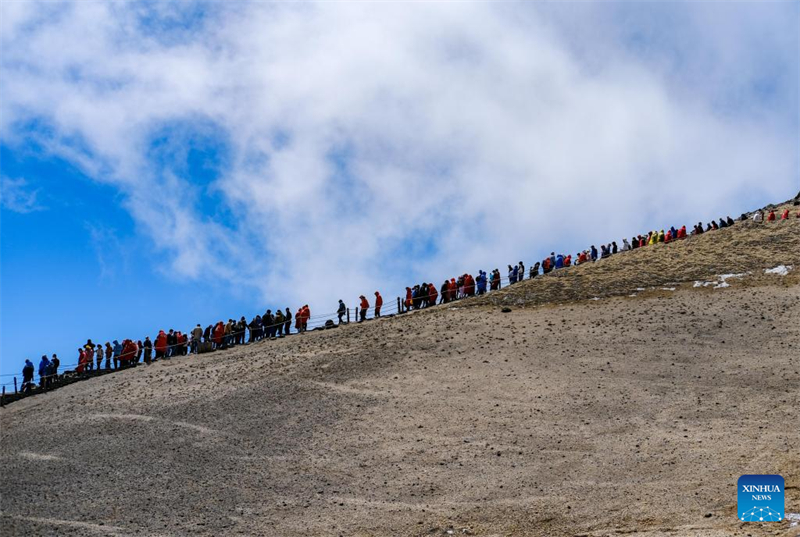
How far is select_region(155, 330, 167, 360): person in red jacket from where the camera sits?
48.0 m

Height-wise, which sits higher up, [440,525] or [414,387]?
[414,387]

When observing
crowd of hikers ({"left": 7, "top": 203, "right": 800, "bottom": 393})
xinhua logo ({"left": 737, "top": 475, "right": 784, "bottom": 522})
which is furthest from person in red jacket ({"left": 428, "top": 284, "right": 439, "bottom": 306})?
xinhua logo ({"left": 737, "top": 475, "right": 784, "bottom": 522})

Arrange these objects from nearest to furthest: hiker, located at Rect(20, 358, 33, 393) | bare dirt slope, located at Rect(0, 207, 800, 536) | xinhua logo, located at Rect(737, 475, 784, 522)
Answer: xinhua logo, located at Rect(737, 475, 784, 522)
bare dirt slope, located at Rect(0, 207, 800, 536)
hiker, located at Rect(20, 358, 33, 393)

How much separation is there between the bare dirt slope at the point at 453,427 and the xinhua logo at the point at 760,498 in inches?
13.3

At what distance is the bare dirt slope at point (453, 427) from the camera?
1168 inches

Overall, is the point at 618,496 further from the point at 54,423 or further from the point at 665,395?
the point at 54,423

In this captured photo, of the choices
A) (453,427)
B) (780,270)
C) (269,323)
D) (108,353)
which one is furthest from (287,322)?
(780,270)

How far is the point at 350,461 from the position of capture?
3362cm

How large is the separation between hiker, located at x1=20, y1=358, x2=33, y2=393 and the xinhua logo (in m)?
29.6

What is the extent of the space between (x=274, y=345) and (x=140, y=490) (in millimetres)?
16008

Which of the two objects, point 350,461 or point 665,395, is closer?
point 350,461

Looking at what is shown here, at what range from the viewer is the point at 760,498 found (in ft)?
91.6

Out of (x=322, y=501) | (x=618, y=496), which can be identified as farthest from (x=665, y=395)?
(x=322, y=501)

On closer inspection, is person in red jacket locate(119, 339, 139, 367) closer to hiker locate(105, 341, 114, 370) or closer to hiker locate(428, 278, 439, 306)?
hiker locate(105, 341, 114, 370)
